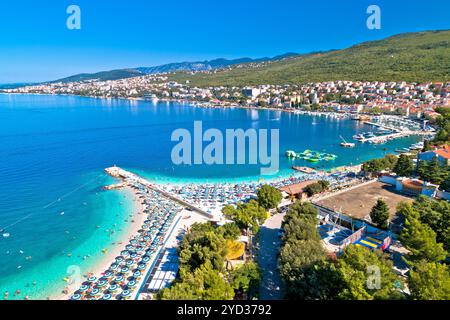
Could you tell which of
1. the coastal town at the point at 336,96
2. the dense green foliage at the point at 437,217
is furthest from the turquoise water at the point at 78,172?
the dense green foliage at the point at 437,217

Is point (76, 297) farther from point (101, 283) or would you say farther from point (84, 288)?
point (101, 283)

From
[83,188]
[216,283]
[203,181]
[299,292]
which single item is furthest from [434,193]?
[83,188]

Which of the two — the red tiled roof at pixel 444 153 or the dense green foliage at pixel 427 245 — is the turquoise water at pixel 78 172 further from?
the dense green foliage at pixel 427 245

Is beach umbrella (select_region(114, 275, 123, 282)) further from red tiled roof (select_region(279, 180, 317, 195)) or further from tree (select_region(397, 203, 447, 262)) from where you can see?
red tiled roof (select_region(279, 180, 317, 195))

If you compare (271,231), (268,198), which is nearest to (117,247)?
(271,231)

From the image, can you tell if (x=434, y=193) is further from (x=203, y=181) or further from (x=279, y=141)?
(x=279, y=141)

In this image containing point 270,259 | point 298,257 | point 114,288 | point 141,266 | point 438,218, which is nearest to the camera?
point 298,257
